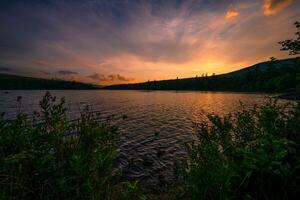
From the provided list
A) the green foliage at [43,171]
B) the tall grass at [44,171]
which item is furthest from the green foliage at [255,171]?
the green foliage at [43,171]

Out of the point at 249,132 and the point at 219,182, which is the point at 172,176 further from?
the point at 219,182

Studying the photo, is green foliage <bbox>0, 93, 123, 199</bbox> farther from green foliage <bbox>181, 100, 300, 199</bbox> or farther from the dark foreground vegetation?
green foliage <bbox>181, 100, 300, 199</bbox>

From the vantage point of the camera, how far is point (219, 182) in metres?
4.49

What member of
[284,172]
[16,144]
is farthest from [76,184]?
[284,172]

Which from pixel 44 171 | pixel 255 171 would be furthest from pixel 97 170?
pixel 255 171

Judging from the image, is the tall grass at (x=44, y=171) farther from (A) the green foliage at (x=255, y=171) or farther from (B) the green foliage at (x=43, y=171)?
(A) the green foliage at (x=255, y=171)

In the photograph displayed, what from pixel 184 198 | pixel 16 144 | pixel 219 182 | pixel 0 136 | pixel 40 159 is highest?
pixel 0 136

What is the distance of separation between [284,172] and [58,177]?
5.40 metres

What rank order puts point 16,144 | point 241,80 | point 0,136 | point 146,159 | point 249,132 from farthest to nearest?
point 241,80 → point 146,159 → point 249,132 → point 16,144 → point 0,136

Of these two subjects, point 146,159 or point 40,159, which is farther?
point 146,159

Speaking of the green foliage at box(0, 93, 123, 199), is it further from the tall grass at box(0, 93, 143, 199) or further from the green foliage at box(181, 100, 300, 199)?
the green foliage at box(181, 100, 300, 199)

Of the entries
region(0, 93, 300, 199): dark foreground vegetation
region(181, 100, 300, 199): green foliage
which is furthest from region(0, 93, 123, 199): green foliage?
region(181, 100, 300, 199): green foliage

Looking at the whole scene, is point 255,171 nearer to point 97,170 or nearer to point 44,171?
point 97,170

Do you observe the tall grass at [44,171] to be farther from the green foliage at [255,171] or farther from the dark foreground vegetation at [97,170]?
the green foliage at [255,171]
